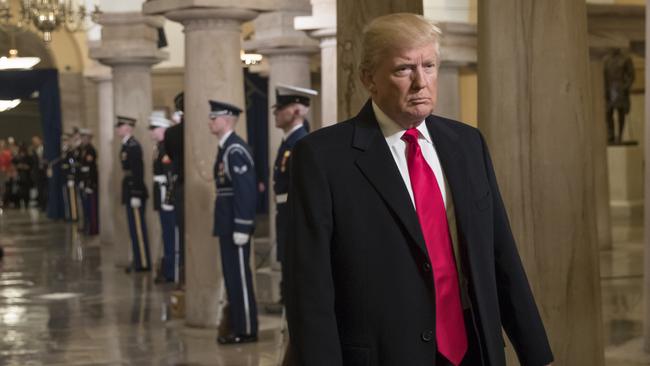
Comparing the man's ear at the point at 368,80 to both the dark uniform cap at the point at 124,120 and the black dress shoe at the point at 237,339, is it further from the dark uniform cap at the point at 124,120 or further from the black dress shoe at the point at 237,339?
the dark uniform cap at the point at 124,120

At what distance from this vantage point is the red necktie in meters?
3.53

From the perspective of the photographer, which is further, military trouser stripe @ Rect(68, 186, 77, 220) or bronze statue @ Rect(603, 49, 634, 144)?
military trouser stripe @ Rect(68, 186, 77, 220)

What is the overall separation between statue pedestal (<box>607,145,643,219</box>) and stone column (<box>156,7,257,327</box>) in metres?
14.0

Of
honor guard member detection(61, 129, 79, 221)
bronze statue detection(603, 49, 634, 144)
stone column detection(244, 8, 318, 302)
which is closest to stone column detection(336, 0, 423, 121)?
stone column detection(244, 8, 318, 302)

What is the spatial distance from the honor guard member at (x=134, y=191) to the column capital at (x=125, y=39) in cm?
72

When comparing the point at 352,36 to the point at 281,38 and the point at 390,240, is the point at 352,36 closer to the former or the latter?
the point at 390,240

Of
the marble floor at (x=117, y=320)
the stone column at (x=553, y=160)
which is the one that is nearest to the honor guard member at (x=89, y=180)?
the marble floor at (x=117, y=320)

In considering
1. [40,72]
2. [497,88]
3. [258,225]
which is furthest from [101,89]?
[497,88]

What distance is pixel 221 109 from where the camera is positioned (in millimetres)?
10117

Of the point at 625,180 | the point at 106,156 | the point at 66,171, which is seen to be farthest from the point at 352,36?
the point at 66,171

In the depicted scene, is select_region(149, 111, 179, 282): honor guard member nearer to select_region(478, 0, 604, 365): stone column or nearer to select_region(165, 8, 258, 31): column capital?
select_region(165, 8, 258, 31): column capital

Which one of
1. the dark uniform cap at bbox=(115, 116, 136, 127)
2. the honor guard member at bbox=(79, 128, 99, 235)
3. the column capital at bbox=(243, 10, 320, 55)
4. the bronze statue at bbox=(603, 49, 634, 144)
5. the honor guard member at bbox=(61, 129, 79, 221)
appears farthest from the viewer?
the honor guard member at bbox=(61, 129, 79, 221)

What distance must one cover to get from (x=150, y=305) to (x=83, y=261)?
232 inches

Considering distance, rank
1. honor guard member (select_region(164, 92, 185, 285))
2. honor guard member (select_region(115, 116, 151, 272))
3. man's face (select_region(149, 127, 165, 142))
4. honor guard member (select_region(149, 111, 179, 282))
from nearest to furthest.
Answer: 1. honor guard member (select_region(164, 92, 185, 285))
2. honor guard member (select_region(149, 111, 179, 282))
3. man's face (select_region(149, 127, 165, 142))
4. honor guard member (select_region(115, 116, 151, 272))
